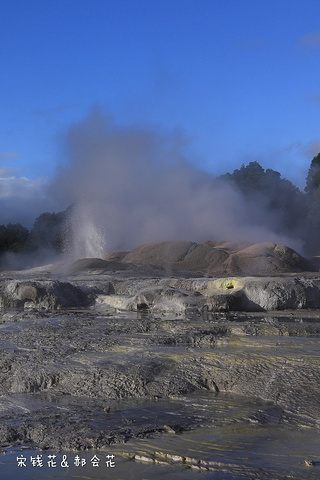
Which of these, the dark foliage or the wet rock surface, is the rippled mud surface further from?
the dark foliage

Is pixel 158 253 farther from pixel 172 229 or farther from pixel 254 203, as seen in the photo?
pixel 254 203

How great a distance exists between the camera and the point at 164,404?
164 inches

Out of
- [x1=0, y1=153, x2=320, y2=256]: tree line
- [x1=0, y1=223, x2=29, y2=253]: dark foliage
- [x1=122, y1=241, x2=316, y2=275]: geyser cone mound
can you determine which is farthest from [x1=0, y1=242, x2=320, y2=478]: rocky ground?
[x1=0, y1=223, x2=29, y2=253]: dark foliage

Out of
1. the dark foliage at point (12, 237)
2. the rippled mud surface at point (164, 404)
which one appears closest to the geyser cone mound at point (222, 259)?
the rippled mud surface at point (164, 404)

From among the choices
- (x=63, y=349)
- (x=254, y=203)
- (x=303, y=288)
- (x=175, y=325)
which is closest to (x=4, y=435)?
(x=63, y=349)

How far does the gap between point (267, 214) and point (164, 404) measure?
36.3 metres

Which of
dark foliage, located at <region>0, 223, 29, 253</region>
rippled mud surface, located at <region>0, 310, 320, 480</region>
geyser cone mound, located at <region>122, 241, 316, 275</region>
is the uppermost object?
dark foliage, located at <region>0, 223, 29, 253</region>

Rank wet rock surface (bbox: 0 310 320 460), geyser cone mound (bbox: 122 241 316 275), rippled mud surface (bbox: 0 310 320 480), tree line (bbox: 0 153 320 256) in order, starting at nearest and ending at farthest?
rippled mud surface (bbox: 0 310 320 480) < wet rock surface (bbox: 0 310 320 460) < geyser cone mound (bbox: 122 241 316 275) < tree line (bbox: 0 153 320 256)

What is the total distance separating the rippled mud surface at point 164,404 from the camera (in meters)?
3.06

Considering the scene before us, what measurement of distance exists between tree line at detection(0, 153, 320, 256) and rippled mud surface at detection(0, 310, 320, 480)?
32.1 metres

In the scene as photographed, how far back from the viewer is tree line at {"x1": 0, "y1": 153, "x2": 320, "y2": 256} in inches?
1599

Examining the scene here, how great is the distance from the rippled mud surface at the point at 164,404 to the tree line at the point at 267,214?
3211cm

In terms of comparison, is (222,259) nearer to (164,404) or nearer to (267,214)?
(164,404)

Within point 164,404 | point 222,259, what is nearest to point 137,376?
point 164,404
